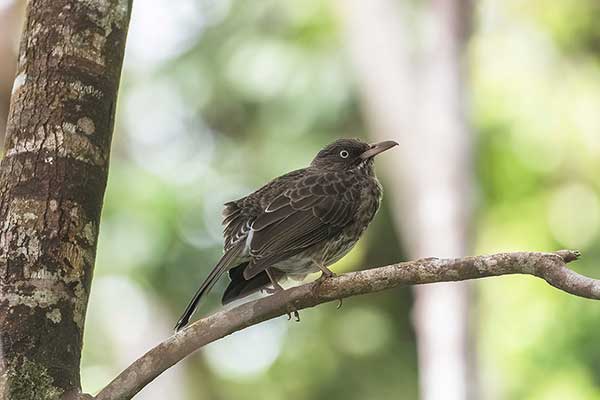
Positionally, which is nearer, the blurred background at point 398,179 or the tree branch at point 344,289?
the tree branch at point 344,289

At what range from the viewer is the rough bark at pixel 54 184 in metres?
3.45

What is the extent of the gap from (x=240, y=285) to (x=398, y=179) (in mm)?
5710

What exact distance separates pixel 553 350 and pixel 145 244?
3896 millimetres

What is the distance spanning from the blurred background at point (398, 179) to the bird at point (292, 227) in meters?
3.39

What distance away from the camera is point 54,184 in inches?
142

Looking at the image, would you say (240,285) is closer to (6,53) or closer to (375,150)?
(375,150)

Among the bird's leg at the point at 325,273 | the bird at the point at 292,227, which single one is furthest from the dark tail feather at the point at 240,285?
the bird's leg at the point at 325,273

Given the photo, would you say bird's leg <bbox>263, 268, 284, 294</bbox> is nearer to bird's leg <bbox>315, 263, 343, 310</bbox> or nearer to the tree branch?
bird's leg <bbox>315, 263, 343, 310</bbox>

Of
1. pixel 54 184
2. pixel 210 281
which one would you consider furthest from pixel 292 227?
pixel 54 184

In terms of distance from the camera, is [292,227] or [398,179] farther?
[398,179]

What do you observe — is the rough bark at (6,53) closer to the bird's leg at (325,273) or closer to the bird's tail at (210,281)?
the bird's tail at (210,281)

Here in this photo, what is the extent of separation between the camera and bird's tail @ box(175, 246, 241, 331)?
434 centimetres

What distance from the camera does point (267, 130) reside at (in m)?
11.5

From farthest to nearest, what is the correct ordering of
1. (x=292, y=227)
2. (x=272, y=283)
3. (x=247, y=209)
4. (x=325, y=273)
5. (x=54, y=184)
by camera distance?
(x=247, y=209) < (x=272, y=283) < (x=292, y=227) < (x=325, y=273) < (x=54, y=184)
